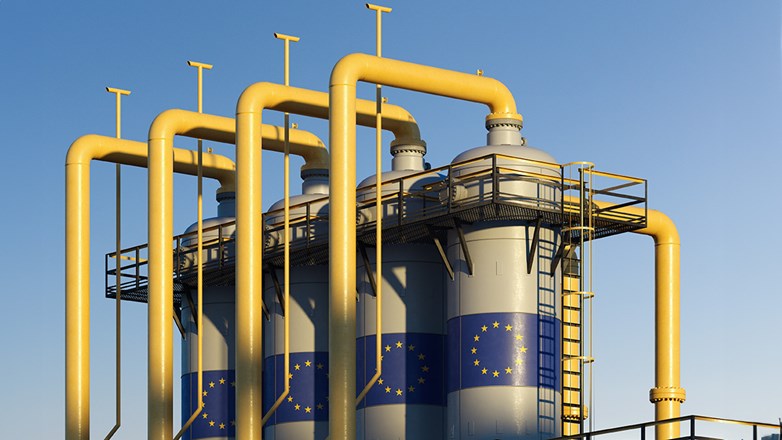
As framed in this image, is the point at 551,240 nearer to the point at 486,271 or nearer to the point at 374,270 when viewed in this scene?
the point at 486,271

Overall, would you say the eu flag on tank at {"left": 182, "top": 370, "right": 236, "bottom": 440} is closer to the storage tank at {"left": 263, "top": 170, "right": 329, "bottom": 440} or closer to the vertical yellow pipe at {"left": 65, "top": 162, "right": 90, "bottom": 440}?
the storage tank at {"left": 263, "top": 170, "right": 329, "bottom": 440}

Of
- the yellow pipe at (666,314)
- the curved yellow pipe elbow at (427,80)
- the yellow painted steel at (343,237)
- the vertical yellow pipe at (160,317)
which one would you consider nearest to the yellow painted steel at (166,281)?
the vertical yellow pipe at (160,317)

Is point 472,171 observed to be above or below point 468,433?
above

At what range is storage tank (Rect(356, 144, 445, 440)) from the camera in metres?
53.5

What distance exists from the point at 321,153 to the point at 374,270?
6355 millimetres

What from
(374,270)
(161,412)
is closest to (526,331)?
(374,270)

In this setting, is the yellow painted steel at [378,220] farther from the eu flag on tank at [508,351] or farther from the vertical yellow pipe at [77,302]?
the vertical yellow pipe at [77,302]

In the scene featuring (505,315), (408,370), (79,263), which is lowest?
(408,370)

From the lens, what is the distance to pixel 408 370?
176 feet

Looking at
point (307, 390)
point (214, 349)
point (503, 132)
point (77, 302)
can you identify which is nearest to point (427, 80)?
point (503, 132)

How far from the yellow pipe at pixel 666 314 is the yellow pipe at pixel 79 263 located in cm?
1477

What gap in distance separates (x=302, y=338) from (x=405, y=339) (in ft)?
14.5

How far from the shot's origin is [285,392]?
172 ft

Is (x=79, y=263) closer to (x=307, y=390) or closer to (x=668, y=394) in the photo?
(x=307, y=390)
